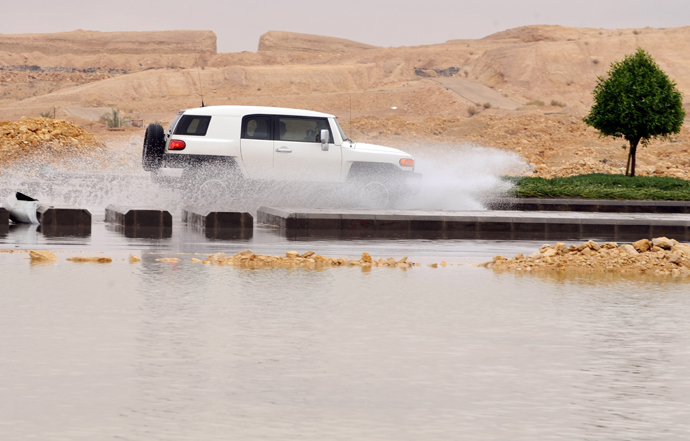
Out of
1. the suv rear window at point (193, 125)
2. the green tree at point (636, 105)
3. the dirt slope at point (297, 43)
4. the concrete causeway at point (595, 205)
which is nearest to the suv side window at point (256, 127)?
the suv rear window at point (193, 125)

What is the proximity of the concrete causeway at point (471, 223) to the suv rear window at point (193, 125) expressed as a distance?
2.30m

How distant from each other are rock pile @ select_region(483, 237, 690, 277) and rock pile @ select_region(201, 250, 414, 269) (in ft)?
4.07

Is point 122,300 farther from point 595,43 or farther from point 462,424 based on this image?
point 595,43

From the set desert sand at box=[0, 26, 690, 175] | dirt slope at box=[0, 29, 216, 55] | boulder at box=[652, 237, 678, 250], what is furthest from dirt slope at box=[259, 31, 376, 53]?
boulder at box=[652, 237, 678, 250]

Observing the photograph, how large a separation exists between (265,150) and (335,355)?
13.9 meters

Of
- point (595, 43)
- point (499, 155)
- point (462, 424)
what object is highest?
point (595, 43)

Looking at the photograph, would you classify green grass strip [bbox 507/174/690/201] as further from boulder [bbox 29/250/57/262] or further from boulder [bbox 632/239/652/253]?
boulder [bbox 29/250/57/262]

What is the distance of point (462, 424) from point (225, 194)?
15.8 metres

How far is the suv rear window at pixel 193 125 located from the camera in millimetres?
20281

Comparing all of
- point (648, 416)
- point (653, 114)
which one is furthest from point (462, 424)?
point (653, 114)

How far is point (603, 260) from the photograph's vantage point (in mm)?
12656

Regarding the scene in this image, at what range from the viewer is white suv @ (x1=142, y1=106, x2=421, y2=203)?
20125 mm

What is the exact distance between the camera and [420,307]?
29.1 ft

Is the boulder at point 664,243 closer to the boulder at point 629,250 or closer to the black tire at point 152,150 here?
the boulder at point 629,250
